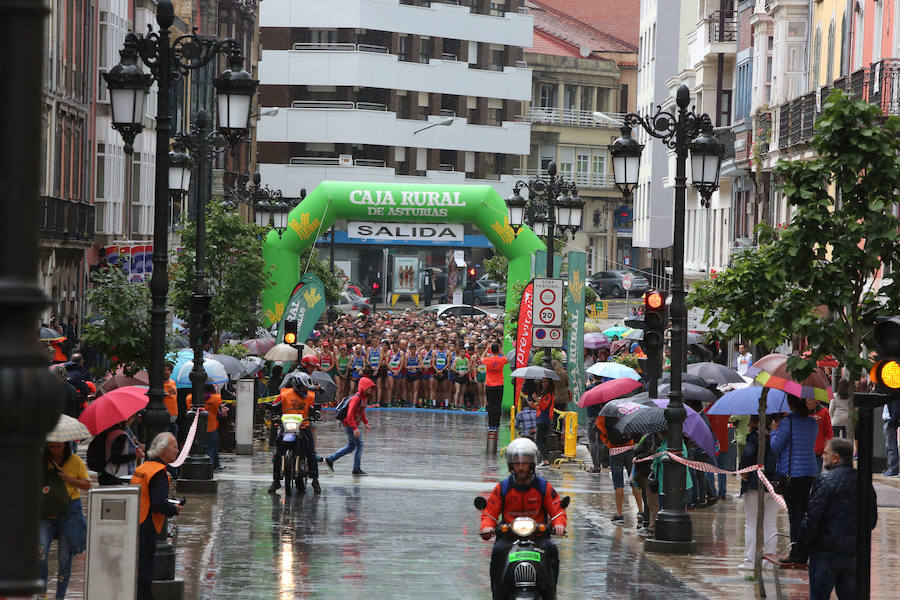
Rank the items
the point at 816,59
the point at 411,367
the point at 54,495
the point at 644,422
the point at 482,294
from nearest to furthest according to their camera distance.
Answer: the point at 54,495, the point at 644,422, the point at 411,367, the point at 816,59, the point at 482,294

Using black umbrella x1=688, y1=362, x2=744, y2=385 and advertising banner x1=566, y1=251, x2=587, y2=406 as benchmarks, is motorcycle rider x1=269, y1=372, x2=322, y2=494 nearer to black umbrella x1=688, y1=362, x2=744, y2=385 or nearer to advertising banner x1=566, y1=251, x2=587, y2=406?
black umbrella x1=688, y1=362, x2=744, y2=385

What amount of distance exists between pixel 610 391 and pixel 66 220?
23.6 m

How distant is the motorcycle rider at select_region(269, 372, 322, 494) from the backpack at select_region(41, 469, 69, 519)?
888 centimetres

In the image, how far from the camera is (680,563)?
16750 mm

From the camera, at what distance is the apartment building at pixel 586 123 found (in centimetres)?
9881

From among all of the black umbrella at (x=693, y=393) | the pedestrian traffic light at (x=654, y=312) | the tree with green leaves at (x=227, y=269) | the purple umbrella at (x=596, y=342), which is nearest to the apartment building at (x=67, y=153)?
the tree with green leaves at (x=227, y=269)

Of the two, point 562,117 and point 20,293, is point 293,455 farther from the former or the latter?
point 562,117

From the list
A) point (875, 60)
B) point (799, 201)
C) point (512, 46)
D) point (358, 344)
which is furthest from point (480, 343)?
point (512, 46)

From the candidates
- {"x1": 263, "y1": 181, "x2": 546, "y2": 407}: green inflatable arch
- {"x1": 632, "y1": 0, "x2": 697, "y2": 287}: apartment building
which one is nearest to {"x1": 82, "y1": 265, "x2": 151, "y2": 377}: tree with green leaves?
{"x1": 263, "y1": 181, "x2": 546, "y2": 407}: green inflatable arch

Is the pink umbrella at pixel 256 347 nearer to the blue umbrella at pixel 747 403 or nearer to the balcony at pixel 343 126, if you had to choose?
the blue umbrella at pixel 747 403

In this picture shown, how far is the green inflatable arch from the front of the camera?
39.8 meters

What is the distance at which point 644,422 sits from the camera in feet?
60.1

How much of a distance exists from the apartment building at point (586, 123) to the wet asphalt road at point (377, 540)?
73.4 meters

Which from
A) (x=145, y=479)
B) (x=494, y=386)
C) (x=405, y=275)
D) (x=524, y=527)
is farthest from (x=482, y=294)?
(x=524, y=527)
